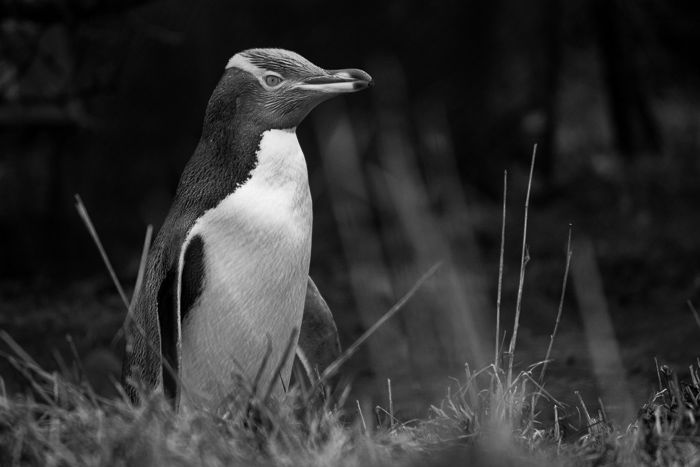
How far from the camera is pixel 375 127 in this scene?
22.3ft

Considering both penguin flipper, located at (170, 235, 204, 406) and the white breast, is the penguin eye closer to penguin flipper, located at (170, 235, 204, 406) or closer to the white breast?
the white breast

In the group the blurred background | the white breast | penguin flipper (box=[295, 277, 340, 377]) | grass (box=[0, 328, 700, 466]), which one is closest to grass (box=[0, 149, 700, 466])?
grass (box=[0, 328, 700, 466])

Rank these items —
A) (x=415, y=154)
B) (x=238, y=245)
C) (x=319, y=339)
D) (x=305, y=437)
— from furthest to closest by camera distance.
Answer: (x=415, y=154) → (x=319, y=339) → (x=238, y=245) → (x=305, y=437)

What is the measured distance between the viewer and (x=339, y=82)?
2.53m

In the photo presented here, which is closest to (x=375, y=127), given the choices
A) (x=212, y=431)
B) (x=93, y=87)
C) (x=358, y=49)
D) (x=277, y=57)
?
(x=358, y=49)

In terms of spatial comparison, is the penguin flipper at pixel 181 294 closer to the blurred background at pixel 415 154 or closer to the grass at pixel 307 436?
the grass at pixel 307 436

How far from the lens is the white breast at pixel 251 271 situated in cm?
247

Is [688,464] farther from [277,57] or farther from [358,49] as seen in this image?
[358,49]

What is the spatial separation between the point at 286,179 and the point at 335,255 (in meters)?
3.07

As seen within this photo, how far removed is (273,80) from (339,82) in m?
0.17

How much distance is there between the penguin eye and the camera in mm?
2566

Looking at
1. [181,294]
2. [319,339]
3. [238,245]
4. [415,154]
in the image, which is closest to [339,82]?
[238,245]

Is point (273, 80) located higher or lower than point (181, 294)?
higher

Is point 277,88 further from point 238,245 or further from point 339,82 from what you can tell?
point 238,245
